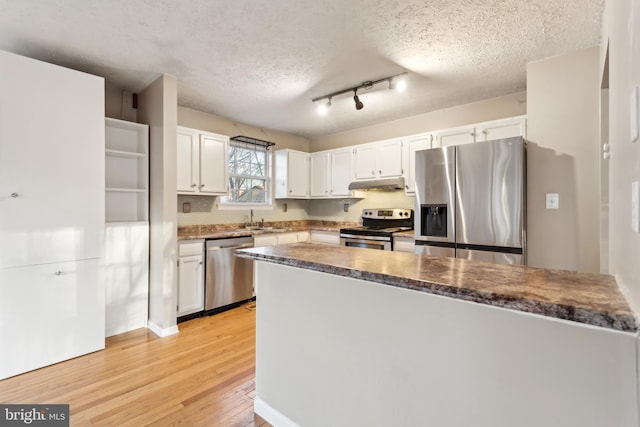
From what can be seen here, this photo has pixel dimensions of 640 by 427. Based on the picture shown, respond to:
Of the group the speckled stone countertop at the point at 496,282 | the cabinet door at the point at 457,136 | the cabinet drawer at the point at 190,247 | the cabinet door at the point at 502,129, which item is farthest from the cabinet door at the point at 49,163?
the cabinet door at the point at 502,129

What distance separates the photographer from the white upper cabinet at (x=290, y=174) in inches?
182

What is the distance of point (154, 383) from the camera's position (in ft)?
6.82

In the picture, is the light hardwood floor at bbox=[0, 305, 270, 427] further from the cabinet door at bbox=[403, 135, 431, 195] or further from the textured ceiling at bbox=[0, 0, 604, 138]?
the cabinet door at bbox=[403, 135, 431, 195]

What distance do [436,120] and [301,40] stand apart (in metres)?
2.34

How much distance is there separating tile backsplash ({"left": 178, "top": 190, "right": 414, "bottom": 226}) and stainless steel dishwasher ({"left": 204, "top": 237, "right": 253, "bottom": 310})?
2.17ft

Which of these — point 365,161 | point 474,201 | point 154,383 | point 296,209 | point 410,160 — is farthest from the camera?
point 296,209

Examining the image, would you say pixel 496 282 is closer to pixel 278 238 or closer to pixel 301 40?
pixel 301 40

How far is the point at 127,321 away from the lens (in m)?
2.92

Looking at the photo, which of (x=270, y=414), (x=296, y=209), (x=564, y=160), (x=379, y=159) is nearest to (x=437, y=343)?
(x=270, y=414)

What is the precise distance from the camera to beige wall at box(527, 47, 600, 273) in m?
2.32

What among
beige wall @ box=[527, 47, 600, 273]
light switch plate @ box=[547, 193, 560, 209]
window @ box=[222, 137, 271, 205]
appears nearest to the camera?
beige wall @ box=[527, 47, 600, 273]

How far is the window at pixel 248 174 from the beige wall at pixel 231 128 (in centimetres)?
18

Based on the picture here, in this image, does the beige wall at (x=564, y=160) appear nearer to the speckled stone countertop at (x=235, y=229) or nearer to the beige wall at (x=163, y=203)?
the speckled stone countertop at (x=235, y=229)

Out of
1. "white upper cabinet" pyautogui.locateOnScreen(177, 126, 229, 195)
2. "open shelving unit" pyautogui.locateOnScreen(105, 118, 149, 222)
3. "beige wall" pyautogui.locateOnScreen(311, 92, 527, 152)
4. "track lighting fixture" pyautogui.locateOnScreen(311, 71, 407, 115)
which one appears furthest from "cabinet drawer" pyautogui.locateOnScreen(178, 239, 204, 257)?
"beige wall" pyautogui.locateOnScreen(311, 92, 527, 152)
